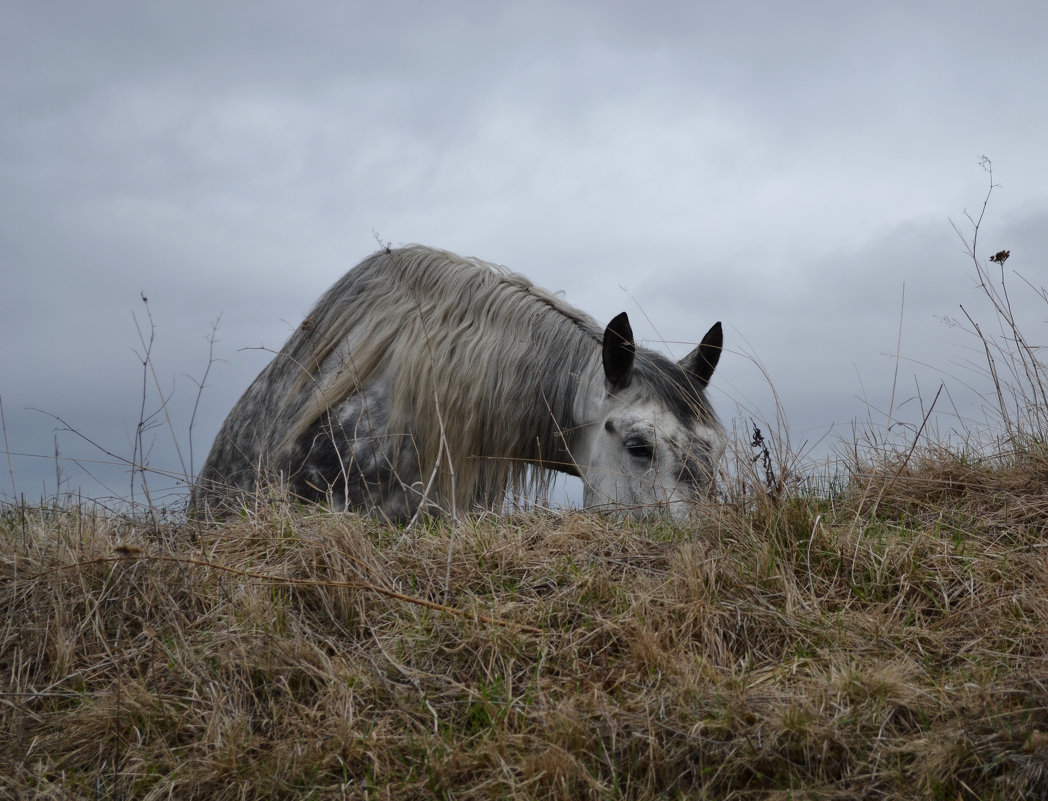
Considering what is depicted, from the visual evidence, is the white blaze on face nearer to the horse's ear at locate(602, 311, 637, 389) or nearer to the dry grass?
the horse's ear at locate(602, 311, 637, 389)

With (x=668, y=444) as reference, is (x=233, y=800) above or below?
below

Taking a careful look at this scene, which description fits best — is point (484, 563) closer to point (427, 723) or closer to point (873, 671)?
point (427, 723)

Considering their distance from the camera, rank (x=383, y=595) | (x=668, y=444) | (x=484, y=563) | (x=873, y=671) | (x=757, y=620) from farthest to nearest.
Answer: (x=668, y=444) → (x=484, y=563) → (x=383, y=595) → (x=757, y=620) → (x=873, y=671)

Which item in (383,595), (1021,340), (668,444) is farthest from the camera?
(1021,340)

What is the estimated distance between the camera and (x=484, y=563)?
3.84m

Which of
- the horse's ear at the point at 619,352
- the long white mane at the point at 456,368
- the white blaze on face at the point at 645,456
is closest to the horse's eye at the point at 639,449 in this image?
the white blaze on face at the point at 645,456

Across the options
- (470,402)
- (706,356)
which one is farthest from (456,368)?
(706,356)

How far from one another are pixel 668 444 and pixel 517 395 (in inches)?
43.1

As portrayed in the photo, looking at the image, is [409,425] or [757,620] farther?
[409,425]

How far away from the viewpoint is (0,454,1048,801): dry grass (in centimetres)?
266

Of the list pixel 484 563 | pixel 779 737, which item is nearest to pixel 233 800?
pixel 484 563

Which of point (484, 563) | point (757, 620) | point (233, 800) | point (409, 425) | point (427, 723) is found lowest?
point (233, 800)

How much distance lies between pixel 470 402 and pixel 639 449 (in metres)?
1.13

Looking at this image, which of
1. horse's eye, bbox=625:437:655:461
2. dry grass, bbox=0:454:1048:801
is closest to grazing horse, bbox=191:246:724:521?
horse's eye, bbox=625:437:655:461
